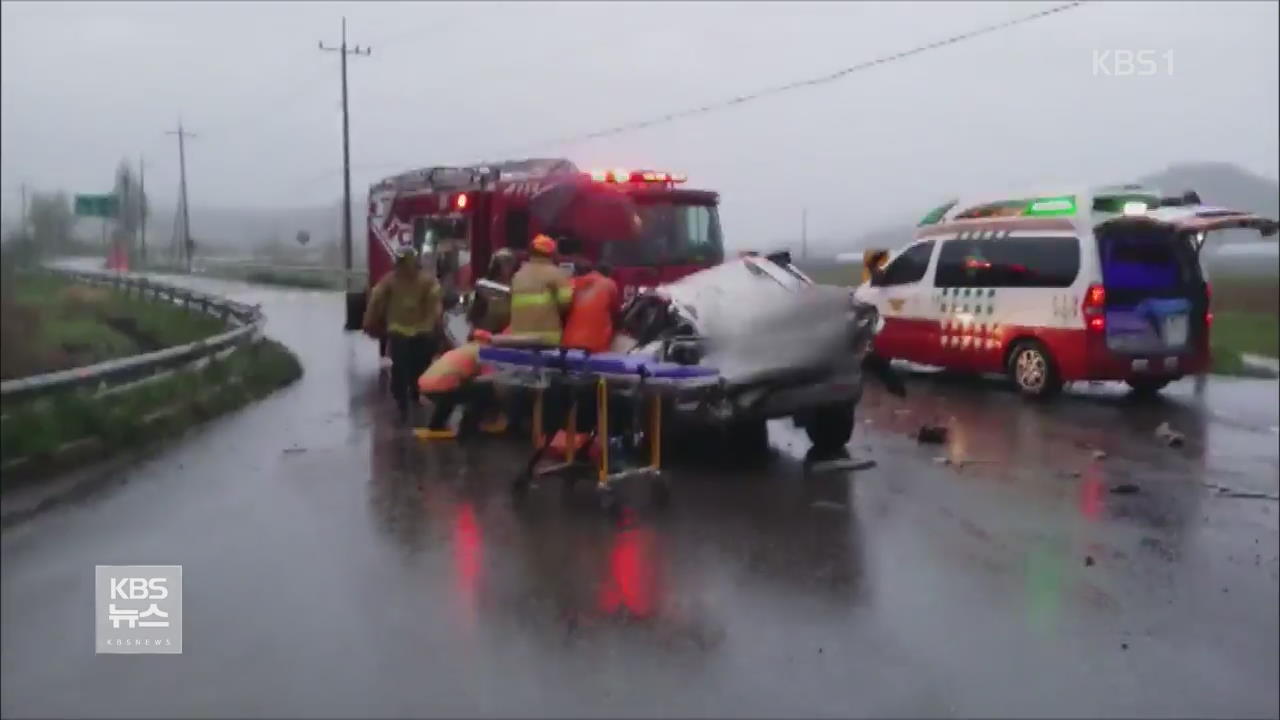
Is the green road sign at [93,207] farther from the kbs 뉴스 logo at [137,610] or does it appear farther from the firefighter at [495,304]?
the kbs 뉴스 logo at [137,610]

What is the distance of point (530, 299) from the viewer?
929 cm

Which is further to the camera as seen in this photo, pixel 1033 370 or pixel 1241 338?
pixel 1241 338

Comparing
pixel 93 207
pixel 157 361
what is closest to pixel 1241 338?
pixel 157 361

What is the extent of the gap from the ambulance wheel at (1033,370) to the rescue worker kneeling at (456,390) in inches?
242

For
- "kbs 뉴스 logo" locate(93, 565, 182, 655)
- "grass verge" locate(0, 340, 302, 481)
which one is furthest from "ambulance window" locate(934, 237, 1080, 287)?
"kbs 뉴스 logo" locate(93, 565, 182, 655)

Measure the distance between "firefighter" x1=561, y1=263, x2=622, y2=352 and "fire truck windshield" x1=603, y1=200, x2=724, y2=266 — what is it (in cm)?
449

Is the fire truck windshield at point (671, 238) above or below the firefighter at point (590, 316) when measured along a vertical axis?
above

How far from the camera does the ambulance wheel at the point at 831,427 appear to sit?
397 inches

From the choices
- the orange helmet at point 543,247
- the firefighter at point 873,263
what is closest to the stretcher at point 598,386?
the orange helmet at point 543,247

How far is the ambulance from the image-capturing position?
12.9 m

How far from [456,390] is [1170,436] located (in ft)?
21.3

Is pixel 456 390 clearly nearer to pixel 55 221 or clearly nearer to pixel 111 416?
pixel 111 416

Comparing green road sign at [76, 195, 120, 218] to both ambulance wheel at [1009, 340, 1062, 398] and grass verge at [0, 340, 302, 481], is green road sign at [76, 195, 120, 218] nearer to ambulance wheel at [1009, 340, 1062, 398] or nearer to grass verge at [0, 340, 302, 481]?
grass verge at [0, 340, 302, 481]

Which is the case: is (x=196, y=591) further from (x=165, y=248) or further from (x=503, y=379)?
(x=165, y=248)
